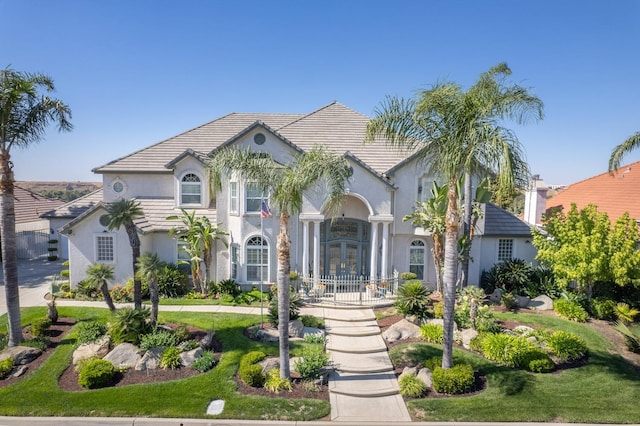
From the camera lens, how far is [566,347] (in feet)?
40.8

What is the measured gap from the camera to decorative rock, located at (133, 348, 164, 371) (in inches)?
455

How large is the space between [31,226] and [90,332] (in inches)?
1103

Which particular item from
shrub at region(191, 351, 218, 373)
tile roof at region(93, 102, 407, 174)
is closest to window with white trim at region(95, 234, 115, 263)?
tile roof at region(93, 102, 407, 174)

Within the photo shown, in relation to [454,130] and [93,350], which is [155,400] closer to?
[93,350]

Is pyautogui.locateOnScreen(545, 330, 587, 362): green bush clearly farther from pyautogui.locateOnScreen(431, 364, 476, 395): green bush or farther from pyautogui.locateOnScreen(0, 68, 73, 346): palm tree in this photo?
pyautogui.locateOnScreen(0, 68, 73, 346): palm tree

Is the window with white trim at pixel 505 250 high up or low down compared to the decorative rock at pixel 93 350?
up

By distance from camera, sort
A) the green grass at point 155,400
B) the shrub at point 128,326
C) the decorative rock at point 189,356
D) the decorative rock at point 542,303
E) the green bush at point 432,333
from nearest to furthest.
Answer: the green grass at point 155,400, the decorative rock at point 189,356, the shrub at point 128,326, the green bush at point 432,333, the decorative rock at point 542,303

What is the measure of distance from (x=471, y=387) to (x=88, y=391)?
36.5ft

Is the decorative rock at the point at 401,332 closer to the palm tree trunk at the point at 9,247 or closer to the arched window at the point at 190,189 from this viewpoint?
the arched window at the point at 190,189

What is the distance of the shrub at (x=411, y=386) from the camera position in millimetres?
10609

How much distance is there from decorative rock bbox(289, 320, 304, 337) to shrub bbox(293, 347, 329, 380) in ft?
7.62

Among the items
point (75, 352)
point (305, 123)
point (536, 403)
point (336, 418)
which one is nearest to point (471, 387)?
point (536, 403)

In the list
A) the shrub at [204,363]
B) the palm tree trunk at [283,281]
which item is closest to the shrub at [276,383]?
the palm tree trunk at [283,281]

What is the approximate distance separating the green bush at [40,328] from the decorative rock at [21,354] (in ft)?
3.19
